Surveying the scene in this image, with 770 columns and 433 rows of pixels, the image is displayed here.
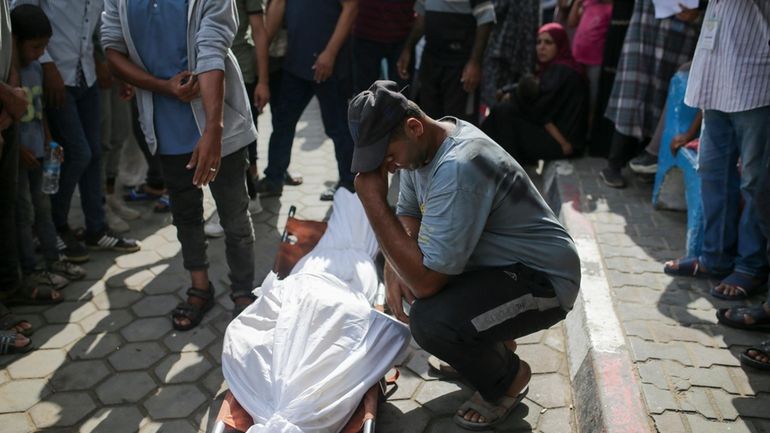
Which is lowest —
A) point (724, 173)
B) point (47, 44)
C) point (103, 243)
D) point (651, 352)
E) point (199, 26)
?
point (103, 243)

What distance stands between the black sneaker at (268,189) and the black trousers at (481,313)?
8.83ft

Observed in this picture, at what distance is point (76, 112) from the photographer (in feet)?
13.1

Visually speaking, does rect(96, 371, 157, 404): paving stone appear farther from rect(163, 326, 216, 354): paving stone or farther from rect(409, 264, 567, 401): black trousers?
rect(409, 264, 567, 401): black trousers

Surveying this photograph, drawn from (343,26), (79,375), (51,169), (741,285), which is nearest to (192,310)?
(79,375)

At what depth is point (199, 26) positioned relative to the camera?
10.2 ft

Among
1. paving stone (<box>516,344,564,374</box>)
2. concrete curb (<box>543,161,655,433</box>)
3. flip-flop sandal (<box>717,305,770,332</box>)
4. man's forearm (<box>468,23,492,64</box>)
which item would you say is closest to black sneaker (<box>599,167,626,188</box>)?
concrete curb (<box>543,161,655,433</box>)

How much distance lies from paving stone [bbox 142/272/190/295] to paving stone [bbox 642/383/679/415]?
2.57 meters

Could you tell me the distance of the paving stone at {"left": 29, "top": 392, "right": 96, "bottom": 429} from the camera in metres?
2.89

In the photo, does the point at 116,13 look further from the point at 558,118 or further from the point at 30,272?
the point at 558,118

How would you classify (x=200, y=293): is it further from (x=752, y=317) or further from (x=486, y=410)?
(x=752, y=317)

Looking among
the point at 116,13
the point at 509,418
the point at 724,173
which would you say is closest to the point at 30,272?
the point at 116,13

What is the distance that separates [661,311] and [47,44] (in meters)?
3.52

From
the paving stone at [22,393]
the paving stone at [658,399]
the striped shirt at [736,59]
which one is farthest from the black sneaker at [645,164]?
→ the paving stone at [22,393]

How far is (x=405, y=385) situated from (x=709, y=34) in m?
2.33
